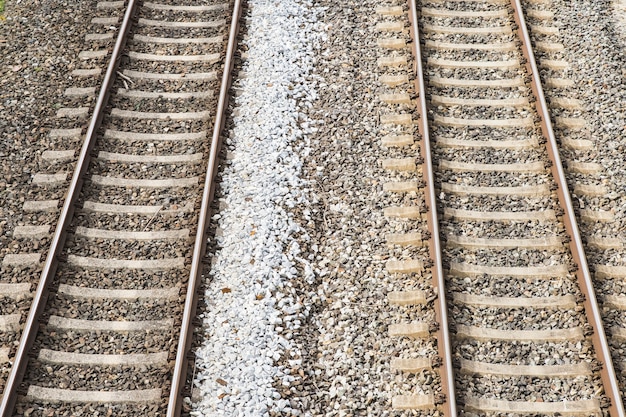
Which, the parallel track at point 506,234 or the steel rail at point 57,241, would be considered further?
the parallel track at point 506,234

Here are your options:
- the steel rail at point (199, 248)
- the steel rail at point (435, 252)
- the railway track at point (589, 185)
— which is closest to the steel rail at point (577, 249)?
the railway track at point (589, 185)

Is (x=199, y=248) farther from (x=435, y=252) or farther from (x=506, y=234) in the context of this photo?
(x=506, y=234)

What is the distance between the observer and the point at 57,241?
270 inches

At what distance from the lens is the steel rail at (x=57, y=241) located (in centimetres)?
593

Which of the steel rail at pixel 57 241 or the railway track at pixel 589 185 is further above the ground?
the railway track at pixel 589 185

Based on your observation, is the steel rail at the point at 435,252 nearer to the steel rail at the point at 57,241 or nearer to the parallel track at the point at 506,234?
the parallel track at the point at 506,234

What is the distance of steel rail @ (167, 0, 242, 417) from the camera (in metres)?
5.93

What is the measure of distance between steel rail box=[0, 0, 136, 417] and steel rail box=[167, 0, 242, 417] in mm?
1365

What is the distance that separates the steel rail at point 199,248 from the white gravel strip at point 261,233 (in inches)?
6.3

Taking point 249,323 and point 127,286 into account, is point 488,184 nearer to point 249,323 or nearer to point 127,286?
point 249,323

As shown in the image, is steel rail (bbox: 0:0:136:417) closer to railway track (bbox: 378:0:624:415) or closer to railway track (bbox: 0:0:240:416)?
railway track (bbox: 0:0:240:416)

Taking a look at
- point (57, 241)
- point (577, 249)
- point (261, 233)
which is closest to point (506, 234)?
point (577, 249)

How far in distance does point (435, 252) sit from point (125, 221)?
10.7 feet

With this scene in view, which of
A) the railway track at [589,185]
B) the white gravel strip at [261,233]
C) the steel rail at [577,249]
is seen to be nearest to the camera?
the steel rail at [577,249]
